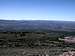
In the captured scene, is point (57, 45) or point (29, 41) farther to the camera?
point (57, 45)

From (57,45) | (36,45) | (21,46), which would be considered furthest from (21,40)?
(57,45)

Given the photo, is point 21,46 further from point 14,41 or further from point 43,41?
point 43,41

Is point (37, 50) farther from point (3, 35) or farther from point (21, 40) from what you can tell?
point (3, 35)

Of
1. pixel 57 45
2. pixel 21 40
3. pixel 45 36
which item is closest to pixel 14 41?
pixel 21 40

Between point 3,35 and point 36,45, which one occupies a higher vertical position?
point 3,35

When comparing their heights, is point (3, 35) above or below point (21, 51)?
above

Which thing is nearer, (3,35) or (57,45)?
(3,35)

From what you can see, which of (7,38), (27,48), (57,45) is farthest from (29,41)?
(57,45)

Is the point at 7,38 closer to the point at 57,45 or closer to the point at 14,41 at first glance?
the point at 14,41
